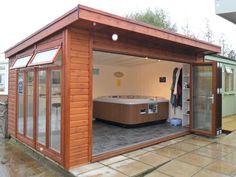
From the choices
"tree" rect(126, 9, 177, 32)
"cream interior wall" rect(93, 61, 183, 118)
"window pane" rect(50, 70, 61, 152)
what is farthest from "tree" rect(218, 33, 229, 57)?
"window pane" rect(50, 70, 61, 152)

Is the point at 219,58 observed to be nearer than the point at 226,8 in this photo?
No

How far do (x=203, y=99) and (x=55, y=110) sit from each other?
4.17m

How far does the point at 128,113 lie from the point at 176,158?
9.14 ft

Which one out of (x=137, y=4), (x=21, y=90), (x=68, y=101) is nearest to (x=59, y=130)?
(x=68, y=101)

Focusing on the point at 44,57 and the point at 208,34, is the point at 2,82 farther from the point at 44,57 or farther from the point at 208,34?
the point at 208,34

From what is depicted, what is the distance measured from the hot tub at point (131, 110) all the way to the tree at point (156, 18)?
12.8 metres

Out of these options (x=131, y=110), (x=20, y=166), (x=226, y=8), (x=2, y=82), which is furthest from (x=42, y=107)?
(x=2, y=82)

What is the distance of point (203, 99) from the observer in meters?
6.41

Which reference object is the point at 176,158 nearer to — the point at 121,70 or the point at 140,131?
the point at 140,131

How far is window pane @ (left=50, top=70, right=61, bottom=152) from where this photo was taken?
409 cm

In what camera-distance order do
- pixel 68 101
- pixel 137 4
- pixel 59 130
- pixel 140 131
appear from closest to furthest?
pixel 68 101
pixel 59 130
pixel 140 131
pixel 137 4

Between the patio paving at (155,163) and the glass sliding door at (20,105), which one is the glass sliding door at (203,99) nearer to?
the patio paving at (155,163)

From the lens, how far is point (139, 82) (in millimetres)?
9508

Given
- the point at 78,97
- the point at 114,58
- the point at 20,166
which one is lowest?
the point at 20,166
